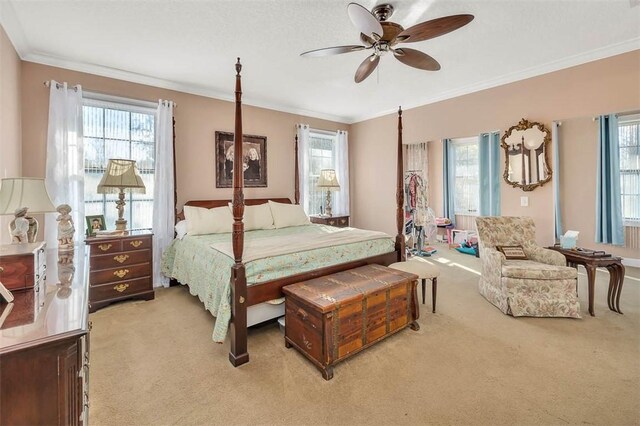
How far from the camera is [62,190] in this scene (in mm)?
3383

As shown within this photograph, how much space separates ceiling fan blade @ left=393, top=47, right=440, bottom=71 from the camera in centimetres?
253

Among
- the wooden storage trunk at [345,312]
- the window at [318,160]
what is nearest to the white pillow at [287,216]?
the window at [318,160]

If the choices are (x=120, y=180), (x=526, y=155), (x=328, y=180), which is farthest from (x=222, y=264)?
(x=526, y=155)

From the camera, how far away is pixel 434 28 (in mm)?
2186

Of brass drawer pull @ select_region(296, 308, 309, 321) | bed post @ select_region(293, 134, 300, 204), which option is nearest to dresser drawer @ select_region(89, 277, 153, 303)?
brass drawer pull @ select_region(296, 308, 309, 321)

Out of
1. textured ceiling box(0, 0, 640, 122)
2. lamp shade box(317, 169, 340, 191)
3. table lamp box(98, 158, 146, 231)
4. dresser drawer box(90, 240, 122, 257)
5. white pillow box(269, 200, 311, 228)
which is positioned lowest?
dresser drawer box(90, 240, 122, 257)

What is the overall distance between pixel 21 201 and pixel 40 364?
5.02ft

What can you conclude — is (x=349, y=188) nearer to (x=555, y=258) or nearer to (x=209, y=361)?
(x=555, y=258)

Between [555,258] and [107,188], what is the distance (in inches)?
193

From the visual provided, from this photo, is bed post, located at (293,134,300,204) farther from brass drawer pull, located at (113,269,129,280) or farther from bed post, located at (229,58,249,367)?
bed post, located at (229,58,249,367)

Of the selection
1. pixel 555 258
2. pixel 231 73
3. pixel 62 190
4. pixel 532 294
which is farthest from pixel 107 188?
pixel 555 258

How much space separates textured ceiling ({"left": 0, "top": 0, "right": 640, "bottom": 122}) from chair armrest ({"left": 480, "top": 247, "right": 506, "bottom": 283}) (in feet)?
7.33

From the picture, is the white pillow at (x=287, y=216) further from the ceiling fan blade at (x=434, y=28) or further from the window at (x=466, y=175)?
the window at (x=466, y=175)

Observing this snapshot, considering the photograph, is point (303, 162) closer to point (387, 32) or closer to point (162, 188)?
point (162, 188)
